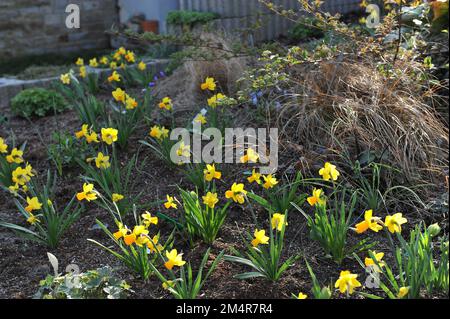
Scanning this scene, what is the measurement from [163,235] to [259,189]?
2.01 feet

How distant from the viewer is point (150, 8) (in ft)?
22.5

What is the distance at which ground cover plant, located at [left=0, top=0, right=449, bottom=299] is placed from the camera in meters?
2.54

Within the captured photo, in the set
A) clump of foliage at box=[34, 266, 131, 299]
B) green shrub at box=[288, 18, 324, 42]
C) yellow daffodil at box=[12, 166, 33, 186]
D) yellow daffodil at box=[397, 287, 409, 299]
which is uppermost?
green shrub at box=[288, 18, 324, 42]

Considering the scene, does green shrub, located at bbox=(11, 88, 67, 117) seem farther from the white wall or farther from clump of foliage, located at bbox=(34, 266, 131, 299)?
clump of foliage, located at bbox=(34, 266, 131, 299)

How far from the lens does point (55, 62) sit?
6664mm

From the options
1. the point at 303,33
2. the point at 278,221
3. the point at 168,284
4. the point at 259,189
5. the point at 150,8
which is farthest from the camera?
the point at 150,8

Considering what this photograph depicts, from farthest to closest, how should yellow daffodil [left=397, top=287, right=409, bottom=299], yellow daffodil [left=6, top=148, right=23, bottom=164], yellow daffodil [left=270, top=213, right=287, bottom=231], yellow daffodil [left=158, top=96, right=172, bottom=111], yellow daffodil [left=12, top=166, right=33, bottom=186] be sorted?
1. yellow daffodil [left=158, top=96, right=172, bottom=111]
2. yellow daffodil [left=6, top=148, right=23, bottom=164]
3. yellow daffodil [left=12, top=166, right=33, bottom=186]
4. yellow daffodil [left=270, top=213, right=287, bottom=231]
5. yellow daffodil [left=397, top=287, right=409, bottom=299]

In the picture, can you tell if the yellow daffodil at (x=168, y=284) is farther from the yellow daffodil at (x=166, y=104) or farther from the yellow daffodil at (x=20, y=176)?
the yellow daffodil at (x=166, y=104)

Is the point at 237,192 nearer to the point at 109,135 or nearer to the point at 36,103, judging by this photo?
the point at 109,135

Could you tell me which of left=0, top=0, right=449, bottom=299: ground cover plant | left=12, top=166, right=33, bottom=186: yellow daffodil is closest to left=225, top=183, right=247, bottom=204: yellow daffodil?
left=0, top=0, right=449, bottom=299: ground cover plant

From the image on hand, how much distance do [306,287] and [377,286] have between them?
0.88ft

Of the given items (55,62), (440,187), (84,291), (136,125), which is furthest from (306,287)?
(55,62)

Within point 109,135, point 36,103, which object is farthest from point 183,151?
point 36,103
